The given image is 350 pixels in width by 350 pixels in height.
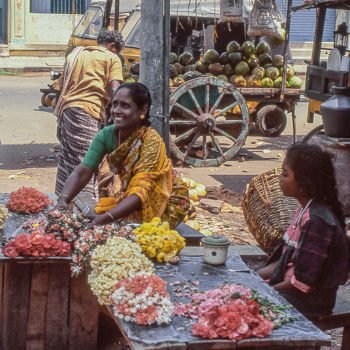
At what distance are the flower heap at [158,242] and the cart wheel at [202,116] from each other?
533 cm

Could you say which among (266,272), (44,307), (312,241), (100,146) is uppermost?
(100,146)

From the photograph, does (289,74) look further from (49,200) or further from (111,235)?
(111,235)

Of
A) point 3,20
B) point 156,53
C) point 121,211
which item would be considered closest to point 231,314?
point 121,211

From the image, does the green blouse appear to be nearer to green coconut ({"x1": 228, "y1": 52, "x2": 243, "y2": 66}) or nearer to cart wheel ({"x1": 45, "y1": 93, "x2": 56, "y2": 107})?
Answer: green coconut ({"x1": 228, "y1": 52, "x2": 243, "y2": 66})

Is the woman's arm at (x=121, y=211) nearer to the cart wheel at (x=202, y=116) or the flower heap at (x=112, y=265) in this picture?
the flower heap at (x=112, y=265)

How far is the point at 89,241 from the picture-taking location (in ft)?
9.83

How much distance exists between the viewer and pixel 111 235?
3.05 meters

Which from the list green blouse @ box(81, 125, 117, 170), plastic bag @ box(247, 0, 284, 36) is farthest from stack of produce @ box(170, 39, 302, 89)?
green blouse @ box(81, 125, 117, 170)

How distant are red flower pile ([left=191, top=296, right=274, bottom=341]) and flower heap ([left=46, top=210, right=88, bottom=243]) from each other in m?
1.01

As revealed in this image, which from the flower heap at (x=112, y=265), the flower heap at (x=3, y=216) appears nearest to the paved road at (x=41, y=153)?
the flower heap at (x=3, y=216)

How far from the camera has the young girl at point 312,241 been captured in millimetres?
2746

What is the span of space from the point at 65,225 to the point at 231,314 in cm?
119

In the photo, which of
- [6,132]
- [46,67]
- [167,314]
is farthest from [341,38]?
[46,67]

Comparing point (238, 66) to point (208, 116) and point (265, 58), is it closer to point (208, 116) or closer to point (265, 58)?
point (265, 58)
